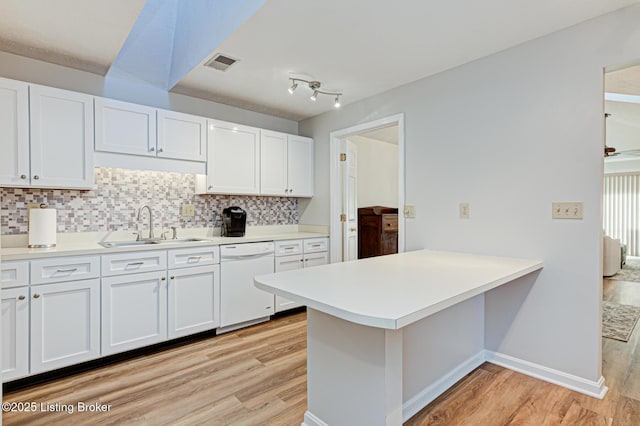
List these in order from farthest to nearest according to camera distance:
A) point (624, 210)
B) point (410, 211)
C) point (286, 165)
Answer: point (624, 210), point (286, 165), point (410, 211)

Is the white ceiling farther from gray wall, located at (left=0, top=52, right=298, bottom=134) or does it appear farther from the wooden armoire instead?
the wooden armoire

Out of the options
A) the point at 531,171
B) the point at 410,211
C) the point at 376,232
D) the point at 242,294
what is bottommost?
the point at 242,294

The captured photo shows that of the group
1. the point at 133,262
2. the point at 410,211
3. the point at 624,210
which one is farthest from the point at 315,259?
the point at 624,210

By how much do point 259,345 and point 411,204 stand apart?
180 centimetres

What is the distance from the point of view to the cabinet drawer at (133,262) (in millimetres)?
2346

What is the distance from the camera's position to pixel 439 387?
1981mm

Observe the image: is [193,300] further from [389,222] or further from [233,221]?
[389,222]

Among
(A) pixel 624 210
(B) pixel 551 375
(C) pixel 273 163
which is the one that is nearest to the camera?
(B) pixel 551 375

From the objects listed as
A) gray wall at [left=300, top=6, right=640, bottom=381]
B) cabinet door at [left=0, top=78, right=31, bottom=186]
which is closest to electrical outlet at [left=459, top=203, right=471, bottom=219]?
gray wall at [left=300, top=6, right=640, bottom=381]

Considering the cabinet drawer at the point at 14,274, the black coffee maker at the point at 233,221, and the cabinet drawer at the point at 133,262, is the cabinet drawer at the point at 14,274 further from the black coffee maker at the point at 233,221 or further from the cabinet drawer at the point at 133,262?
the black coffee maker at the point at 233,221

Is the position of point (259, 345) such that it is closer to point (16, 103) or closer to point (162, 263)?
point (162, 263)

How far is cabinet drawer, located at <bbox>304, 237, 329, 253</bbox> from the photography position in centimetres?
363

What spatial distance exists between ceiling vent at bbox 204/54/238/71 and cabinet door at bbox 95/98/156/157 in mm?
693

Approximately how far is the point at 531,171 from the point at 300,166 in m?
2.40
